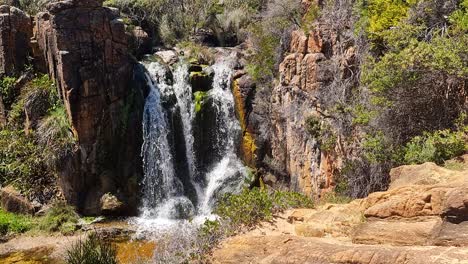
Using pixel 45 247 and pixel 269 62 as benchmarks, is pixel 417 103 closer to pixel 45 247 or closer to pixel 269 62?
pixel 269 62

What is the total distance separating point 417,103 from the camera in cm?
969

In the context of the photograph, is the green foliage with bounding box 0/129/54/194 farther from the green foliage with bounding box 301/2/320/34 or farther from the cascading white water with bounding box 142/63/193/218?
the green foliage with bounding box 301/2/320/34

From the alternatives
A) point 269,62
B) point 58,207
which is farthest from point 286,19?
point 58,207

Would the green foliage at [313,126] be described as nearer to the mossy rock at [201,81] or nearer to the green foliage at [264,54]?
the green foliage at [264,54]

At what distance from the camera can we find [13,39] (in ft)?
56.3

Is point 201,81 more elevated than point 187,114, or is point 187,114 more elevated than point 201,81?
point 201,81

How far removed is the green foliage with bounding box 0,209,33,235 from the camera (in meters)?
14.2

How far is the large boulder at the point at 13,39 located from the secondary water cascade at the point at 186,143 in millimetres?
5021

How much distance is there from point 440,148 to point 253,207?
13.0ft

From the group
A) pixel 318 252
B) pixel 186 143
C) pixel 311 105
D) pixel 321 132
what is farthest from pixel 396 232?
pixel 186 143

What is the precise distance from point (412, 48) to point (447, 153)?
239cm

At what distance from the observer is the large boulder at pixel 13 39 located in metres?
16.9

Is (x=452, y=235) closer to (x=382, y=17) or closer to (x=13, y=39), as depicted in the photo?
(x=382, y=17)

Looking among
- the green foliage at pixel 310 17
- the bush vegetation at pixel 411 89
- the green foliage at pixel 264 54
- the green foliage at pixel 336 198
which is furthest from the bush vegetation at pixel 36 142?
the bush vegetation at pixel 411 89
